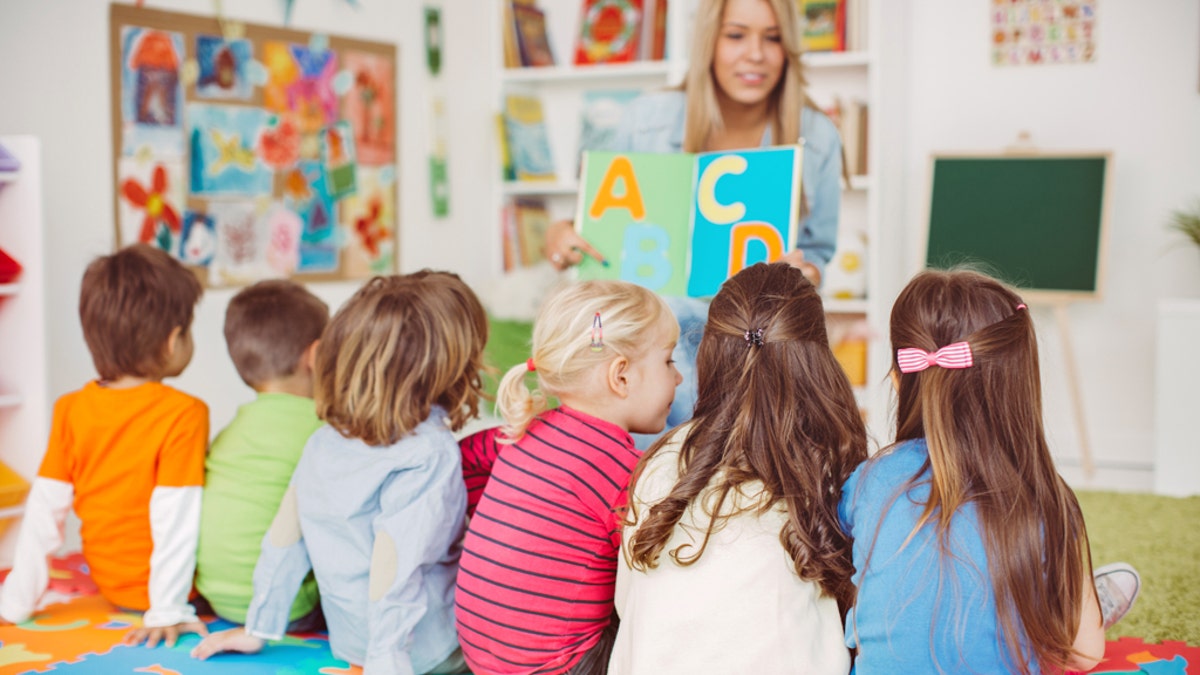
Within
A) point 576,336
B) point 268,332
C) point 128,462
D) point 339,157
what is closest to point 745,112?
point 576,336

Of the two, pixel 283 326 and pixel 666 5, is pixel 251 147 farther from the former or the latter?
pixel 666 5

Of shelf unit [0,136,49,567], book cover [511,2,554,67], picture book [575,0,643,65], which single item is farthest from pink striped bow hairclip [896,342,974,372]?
book cover [511,2,554,67]

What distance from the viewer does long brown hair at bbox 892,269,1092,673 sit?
50.9 inches

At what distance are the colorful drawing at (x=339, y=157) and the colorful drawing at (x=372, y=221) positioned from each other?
5 cm

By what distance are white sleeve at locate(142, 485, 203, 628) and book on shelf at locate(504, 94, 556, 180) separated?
8.53ft

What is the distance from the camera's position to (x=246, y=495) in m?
2.03

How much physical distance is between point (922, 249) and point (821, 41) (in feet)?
2.73

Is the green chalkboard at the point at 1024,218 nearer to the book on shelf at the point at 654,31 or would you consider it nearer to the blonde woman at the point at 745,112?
the book on shelf at the point at 654,31

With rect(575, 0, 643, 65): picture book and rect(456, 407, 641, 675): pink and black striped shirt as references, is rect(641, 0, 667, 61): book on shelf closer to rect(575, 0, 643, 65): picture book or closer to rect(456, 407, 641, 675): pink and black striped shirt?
rect(575, 0, 643, 65): picture book

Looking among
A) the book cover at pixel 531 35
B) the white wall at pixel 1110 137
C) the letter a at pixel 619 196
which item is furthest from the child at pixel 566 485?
the book cover at pixel 531 35

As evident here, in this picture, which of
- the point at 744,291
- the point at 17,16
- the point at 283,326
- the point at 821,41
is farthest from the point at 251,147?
the point at 744,291

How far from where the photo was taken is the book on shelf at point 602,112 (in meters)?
4.28

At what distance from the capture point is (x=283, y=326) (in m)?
2.12

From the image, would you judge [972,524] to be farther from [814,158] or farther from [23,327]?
[23,327]
